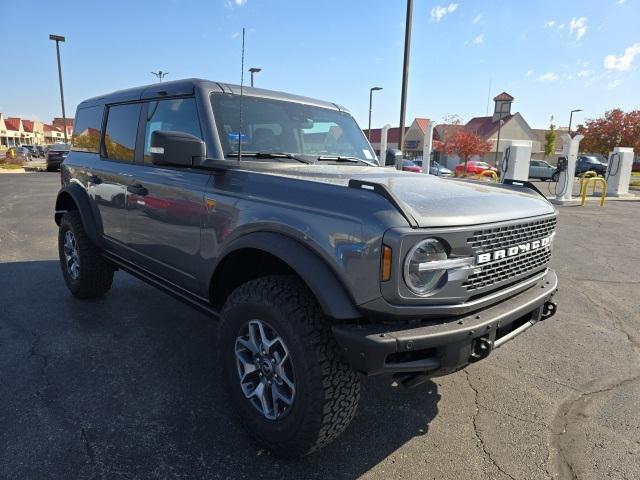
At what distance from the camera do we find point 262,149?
121 inches

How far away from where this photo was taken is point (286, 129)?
131 inches

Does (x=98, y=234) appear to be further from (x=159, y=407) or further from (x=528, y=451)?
(x=528, y=451)

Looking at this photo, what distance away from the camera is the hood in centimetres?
207

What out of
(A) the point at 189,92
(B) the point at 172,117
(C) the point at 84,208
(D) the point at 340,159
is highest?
(A) the point at 189,92

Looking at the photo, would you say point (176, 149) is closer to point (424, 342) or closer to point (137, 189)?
point (137, 189)

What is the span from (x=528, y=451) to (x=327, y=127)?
2.71 meters

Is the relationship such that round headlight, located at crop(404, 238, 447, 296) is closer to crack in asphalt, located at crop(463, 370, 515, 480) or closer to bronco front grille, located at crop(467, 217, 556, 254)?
bronco front grille, located at crop(467, 217, 556, 254)

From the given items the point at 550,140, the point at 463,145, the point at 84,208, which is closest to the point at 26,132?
the point at 463,145

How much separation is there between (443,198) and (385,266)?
2.10ft

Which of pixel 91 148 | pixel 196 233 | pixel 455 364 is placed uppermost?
pixel 91 148

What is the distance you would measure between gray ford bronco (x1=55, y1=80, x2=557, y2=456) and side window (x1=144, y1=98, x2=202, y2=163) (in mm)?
15

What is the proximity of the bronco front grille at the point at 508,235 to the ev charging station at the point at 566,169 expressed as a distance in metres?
14.8

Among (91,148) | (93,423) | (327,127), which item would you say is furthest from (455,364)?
(91,148)

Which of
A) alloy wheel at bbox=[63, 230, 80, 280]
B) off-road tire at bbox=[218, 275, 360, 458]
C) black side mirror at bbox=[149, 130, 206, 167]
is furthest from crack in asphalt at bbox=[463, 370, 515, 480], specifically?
alloy wheel at bbox=[63, 230, 80, 280]
